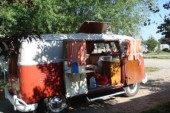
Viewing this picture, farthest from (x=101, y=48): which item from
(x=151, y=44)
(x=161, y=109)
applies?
(x=151, y=44)

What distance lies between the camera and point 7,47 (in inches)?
179

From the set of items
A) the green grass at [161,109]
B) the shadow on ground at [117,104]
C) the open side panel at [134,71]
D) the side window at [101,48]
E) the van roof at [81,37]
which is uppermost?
the van roof at [81,37]

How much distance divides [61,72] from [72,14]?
24.6ft

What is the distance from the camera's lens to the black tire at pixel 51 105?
32.5 ft

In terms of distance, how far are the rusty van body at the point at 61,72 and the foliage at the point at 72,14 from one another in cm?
252

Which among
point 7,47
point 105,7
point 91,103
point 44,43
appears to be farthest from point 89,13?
point 7,47

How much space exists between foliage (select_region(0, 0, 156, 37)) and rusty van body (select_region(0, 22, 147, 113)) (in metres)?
2.52

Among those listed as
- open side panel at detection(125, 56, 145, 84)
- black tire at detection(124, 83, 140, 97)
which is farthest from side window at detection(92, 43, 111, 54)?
black tire at detection(124, 83, 140, 97)

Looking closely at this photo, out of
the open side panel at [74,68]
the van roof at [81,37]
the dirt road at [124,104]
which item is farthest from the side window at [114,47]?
the open side panel at [74,68]

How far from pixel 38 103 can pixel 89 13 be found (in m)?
8.65

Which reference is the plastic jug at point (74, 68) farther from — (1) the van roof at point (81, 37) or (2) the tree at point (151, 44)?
(2) the tree at point (151, 44)

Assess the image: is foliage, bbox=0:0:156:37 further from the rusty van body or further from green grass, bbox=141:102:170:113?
green grass, bbox=141:102:170:113

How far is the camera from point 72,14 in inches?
675

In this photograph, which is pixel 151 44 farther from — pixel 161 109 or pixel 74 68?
pixel 74 68
